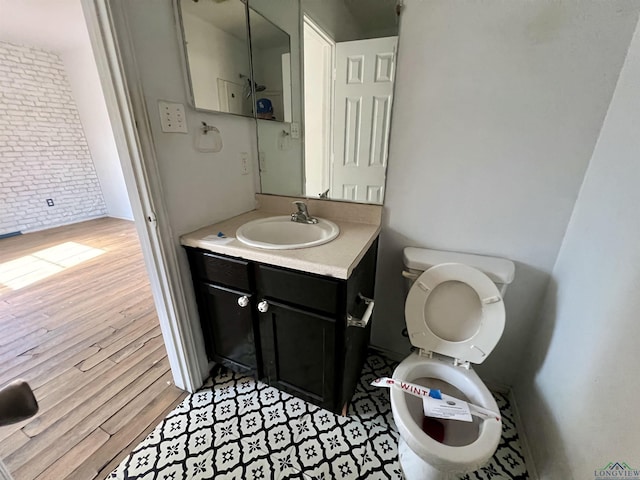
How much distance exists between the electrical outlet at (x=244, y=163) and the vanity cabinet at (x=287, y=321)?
0.55 metres

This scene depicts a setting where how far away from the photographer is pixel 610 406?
0.73 metres

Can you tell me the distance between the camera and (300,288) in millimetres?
1017

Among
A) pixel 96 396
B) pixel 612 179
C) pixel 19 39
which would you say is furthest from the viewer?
pixel 19 39

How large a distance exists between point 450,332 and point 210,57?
1.61m

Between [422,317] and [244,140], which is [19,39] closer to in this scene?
[244,140]

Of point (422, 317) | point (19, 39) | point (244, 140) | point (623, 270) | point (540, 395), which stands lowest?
point (540, 395)

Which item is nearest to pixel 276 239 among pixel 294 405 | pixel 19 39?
pixel 294 405

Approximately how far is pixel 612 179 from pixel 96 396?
7.81ft

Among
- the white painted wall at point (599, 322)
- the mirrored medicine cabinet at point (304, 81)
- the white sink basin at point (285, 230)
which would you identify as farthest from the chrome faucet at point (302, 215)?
the white painted wall at point (599, 322)

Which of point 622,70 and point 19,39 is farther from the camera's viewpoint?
point 19,39

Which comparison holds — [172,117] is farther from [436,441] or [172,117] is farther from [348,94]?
[436,441]

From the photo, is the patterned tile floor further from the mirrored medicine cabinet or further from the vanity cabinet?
the mirrored medicine cabinet

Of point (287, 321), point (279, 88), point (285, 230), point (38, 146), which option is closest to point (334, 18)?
point (279, 88)

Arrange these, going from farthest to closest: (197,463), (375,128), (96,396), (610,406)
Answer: (96,396)
(375,128)
(197,463)
(610,406)
